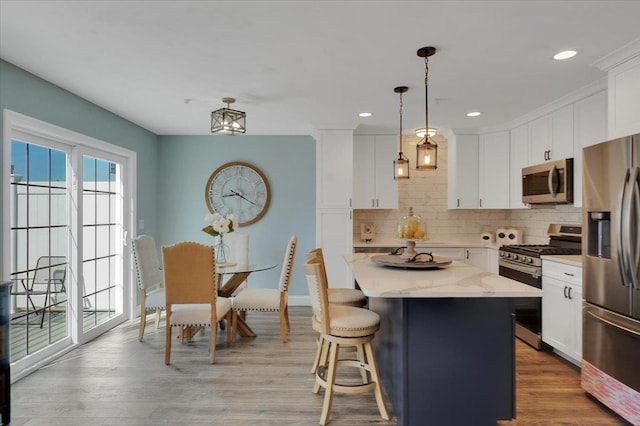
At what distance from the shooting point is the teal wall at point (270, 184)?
16.9 feet

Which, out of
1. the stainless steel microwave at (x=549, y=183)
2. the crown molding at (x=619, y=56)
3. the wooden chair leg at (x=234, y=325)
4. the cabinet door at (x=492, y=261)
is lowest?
the wooden chair leg at (x=234, y=325)

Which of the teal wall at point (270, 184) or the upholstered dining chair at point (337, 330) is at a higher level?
the teal wall at point (270, 184)

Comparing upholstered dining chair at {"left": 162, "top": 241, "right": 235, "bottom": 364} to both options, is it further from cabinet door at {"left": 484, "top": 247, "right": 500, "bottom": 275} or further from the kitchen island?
cabinet door at {"left": 484, "top": 247, "right": 500, "bottom": 275}

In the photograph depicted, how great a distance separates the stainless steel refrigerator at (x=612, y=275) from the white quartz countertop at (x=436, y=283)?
0.78 metres

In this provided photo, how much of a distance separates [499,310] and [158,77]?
9.80 feet

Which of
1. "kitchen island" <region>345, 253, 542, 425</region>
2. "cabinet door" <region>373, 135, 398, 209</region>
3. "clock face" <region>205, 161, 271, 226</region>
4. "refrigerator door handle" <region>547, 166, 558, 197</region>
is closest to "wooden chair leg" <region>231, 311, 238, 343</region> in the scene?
"clock face" <region>205, 161, 271, 226</region>

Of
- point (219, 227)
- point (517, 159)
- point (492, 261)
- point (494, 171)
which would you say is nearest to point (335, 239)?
point (219, 227)

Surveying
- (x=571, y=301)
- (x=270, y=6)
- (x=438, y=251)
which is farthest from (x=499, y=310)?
(x=438, y=251)

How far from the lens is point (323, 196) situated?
4.65 m

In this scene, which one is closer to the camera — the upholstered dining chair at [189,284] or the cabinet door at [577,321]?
the cabinet door at [577,321]

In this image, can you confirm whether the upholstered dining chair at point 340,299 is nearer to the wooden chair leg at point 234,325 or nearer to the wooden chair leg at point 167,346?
the wooden chair leg at point 234,325

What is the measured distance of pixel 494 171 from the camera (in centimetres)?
463

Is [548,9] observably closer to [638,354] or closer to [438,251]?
[638,354]

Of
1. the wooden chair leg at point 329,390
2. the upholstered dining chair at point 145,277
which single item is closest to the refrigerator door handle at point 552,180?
the wooden chair leg at point 329,390
